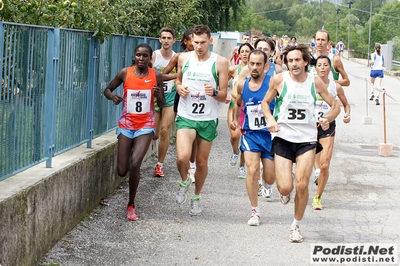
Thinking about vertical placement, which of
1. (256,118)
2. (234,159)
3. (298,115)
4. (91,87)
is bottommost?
(234,159)

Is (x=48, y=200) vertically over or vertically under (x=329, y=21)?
under

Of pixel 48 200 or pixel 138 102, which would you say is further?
pixel 138 102

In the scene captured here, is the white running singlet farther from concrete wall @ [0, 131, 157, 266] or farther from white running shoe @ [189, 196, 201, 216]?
concrete wall @ [0, 131, 157, 266]

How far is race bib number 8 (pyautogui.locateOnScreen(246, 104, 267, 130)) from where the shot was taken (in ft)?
30.2

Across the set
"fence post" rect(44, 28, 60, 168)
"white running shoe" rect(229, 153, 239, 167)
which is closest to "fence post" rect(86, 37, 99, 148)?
"fence post" rect(44, 28, 60, 168)

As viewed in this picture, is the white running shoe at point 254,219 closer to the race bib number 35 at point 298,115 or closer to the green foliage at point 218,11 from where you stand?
the race bib number 35 at point 298,115

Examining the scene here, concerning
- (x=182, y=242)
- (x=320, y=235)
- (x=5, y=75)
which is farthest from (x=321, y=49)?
(x=5, y=75)

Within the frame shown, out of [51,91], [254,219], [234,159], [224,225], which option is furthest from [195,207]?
[234,159]

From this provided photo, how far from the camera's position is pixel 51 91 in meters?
8.02

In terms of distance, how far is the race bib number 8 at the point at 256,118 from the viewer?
9.20 m

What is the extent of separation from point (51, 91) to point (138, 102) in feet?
4.70

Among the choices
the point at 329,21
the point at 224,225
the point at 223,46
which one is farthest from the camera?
the point at 329,21

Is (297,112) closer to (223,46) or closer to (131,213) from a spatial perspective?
(131,213)

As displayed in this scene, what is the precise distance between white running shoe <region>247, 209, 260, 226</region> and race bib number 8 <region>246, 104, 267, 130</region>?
0.94m
